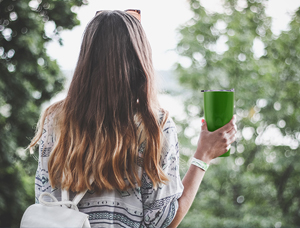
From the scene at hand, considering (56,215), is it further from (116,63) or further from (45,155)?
(116,63)

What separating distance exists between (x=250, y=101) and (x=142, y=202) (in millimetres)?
2465

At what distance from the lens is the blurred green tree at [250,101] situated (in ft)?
10.1

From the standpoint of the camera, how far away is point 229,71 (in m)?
3.12

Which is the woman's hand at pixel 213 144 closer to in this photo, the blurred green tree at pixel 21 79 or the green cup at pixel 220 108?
the green cup at pixel 220 108

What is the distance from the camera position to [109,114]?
32.7 inches

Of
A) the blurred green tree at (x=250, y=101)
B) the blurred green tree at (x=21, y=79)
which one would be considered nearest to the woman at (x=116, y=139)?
the blurred green tree at (x=21, y=79)

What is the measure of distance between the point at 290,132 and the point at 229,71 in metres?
0.87

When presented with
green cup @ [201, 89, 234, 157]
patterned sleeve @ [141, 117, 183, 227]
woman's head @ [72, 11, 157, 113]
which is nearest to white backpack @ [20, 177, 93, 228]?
patterned sleeve @ [141, 117, 183, 227]

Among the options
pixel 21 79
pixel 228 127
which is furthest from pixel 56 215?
pixel 21 79

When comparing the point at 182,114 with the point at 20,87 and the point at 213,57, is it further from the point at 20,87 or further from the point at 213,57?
the point at 20,87

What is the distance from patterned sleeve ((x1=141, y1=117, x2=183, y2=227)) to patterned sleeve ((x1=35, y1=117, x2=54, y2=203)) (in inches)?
10.8

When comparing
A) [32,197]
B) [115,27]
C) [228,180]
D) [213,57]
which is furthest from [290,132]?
[115,27]

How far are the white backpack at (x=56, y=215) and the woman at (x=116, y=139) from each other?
0.05 metres

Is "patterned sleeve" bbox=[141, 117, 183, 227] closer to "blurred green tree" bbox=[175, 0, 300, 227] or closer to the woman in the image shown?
the woman
